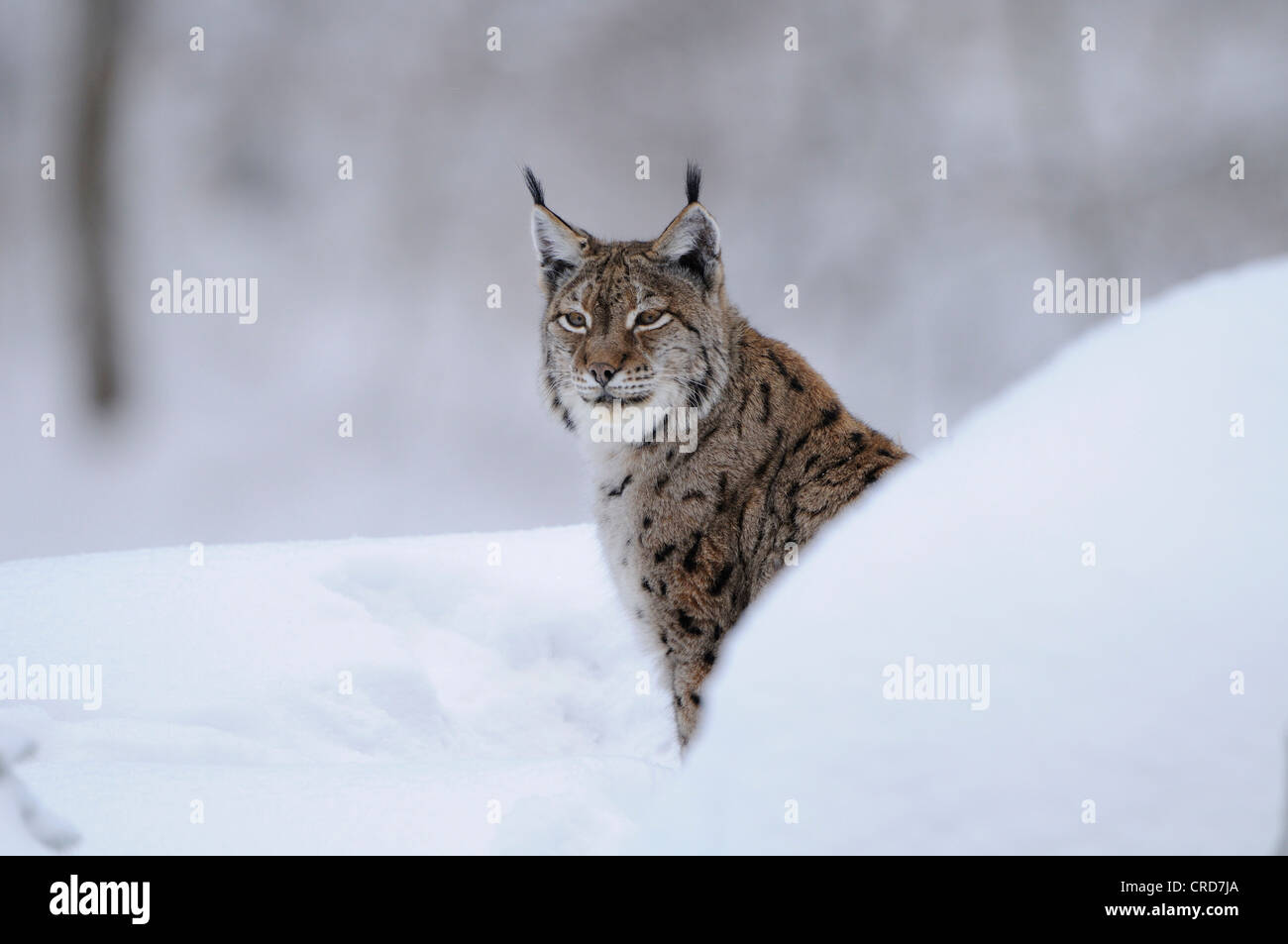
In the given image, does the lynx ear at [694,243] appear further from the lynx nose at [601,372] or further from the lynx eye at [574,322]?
the lynx nose at [601,372]

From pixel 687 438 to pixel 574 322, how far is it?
0.63 metres

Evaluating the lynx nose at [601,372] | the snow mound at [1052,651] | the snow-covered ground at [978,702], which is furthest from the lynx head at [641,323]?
the snow mound at [1052,651]

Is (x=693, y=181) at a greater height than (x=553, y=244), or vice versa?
(x=693, y=181)

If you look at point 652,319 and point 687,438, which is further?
point 652,319

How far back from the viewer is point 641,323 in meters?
3.92

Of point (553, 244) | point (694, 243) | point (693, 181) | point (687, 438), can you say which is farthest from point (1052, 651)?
point (553, 244)

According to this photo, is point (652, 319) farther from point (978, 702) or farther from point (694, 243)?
point (978, 702)

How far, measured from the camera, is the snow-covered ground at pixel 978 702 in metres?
1.56

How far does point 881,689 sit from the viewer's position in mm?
1706

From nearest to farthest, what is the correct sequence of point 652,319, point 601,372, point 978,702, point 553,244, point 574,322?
point 978,702 → point 601,372 → point 652,319 → point 574,322 → point 553,244

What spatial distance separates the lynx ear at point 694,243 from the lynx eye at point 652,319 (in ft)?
0.68
